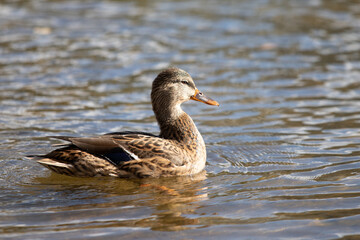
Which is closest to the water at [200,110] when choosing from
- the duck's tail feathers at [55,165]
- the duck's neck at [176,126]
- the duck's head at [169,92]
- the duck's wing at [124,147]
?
the duck's tail feathers at [55,165]

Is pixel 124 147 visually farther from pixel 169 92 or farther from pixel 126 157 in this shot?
pixel 169 92

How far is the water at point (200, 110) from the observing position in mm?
6188

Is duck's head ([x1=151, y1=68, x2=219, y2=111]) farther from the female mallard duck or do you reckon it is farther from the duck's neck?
the female mallard duck

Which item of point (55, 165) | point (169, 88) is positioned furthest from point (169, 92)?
point (55, 165)

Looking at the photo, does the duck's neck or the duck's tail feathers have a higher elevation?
the duck's neck

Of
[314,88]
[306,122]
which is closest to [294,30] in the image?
[314,88]

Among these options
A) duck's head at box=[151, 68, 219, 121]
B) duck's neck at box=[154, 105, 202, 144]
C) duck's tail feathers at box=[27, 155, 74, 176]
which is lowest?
duck's tail feathers at box=[27, 155, 74, 176]

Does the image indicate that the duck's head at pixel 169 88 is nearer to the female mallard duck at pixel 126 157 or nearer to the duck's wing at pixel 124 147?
the female mallard duck at pixel 126 157

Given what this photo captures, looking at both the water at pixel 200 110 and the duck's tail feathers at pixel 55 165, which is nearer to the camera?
the water at pixel 200 110

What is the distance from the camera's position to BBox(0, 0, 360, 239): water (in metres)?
6.19

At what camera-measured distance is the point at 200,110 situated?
10.7 metres

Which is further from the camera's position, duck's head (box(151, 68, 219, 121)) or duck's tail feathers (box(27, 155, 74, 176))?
duck's head (box(151, 68, 219, 121))

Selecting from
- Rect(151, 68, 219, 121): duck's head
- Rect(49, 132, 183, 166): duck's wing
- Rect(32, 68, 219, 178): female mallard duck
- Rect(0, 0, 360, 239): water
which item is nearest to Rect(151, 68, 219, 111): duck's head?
Rect(151, 68, 219, 121): duck's head

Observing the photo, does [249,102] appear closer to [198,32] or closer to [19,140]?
[19,140]
